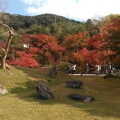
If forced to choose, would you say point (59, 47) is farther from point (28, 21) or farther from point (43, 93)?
point (28, 21)

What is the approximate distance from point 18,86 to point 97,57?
15.2m

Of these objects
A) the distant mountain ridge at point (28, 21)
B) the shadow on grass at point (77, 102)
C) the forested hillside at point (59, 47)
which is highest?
the distant mountain ridge at point (28, 21)

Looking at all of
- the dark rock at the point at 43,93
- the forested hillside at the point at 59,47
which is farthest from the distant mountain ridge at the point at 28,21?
the dark rock at the point at 43,93

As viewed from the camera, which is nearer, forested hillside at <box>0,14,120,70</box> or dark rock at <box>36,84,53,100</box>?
dark rock at <box>36,84,53,100</box>

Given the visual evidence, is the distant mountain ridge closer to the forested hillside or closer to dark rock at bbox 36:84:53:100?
the forested hillside

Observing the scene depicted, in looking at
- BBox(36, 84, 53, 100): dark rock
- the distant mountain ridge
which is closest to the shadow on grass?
BBox(36, 84, 53, 100): dark rock

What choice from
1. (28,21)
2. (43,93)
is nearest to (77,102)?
(43,93)

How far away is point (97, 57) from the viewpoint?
3067 centimetres

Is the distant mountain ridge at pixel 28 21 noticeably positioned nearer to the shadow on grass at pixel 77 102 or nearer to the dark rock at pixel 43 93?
the shadow on grass at pixel 77 102

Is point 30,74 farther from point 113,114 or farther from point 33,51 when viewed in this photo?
point 33,51

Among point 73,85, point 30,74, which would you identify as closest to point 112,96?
point 73,85

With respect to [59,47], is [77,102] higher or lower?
lower

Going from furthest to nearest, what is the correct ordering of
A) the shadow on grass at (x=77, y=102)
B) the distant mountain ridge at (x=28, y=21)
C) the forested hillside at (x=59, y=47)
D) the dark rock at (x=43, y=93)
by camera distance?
the distant mountain ridge at (x=28, y=21), the forested hillside at (x=59, y=47), the dark rock at (x=43, y=93), the shadow on grass at (x=77, y=102)

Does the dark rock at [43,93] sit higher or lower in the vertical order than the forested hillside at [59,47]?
lower
